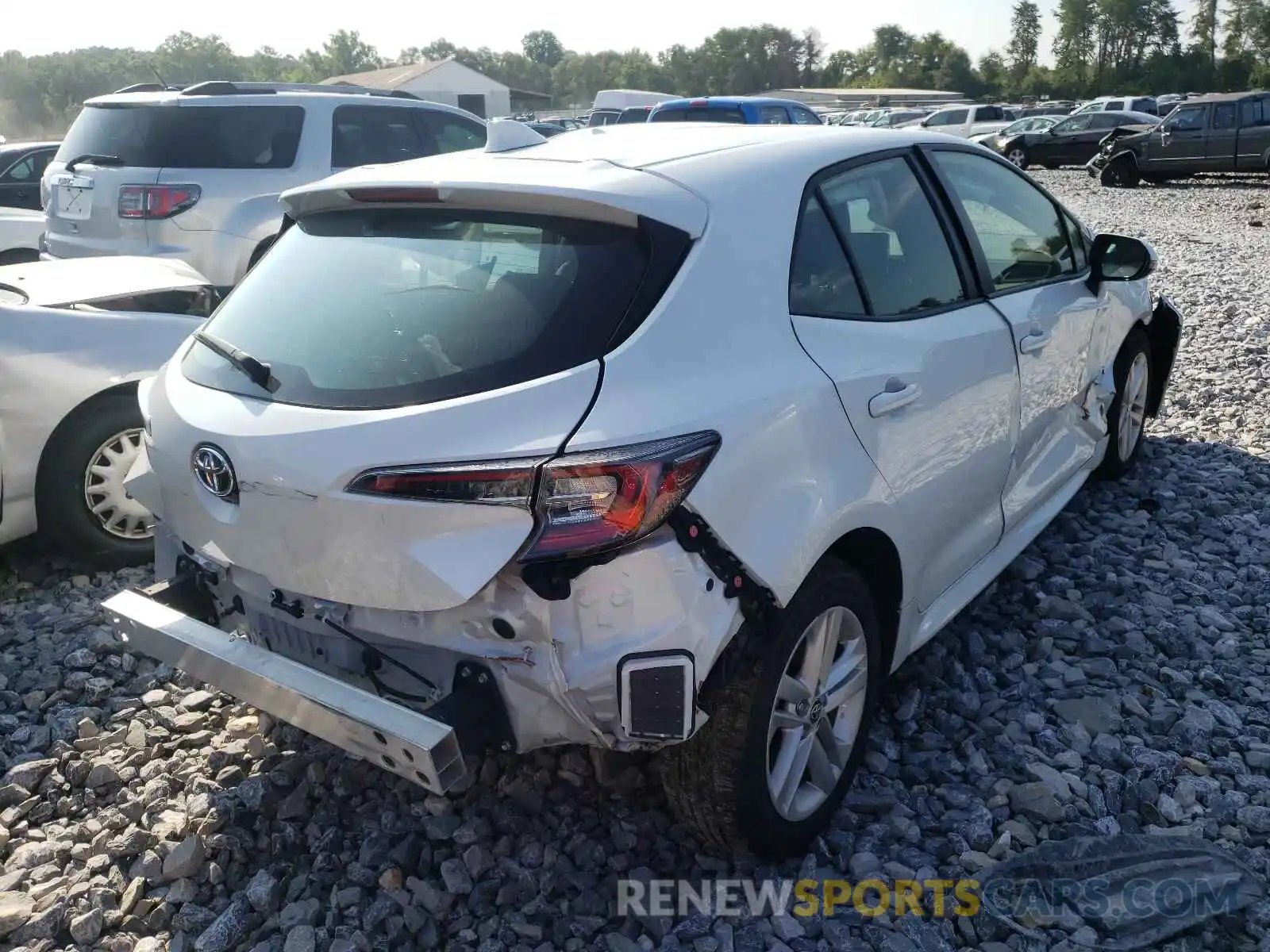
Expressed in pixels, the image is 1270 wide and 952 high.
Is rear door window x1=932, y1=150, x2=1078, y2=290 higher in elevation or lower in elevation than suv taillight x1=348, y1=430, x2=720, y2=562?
higher

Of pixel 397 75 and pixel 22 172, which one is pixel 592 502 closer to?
pixel 22 172

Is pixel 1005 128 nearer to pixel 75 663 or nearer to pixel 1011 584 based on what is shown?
pixel 1011 584

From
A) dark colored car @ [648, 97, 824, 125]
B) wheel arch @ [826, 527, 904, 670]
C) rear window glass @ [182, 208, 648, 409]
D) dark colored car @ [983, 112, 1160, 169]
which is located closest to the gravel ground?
wheel arch @ [826, 527, 904, 670]

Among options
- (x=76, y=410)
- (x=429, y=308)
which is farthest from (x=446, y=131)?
(x=429, y=308)

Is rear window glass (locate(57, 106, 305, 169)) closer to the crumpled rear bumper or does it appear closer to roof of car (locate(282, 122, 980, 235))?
roof of car (locate(282, 122, 980, 235))

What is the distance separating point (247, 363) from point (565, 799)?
4.77ft

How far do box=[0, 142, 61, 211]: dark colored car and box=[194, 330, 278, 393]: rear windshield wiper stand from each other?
11.1 meters

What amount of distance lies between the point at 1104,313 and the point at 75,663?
4.13 metres

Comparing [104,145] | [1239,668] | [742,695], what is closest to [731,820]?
[742,695]

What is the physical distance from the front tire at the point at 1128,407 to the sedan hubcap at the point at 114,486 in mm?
4172

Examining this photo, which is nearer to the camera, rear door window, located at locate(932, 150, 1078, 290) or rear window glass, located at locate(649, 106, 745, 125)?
rear door window, located at locate(932, 150, 1078, 290)

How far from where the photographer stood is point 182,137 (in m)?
7.24

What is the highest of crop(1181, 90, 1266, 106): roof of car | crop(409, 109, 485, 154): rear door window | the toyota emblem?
crop(1181, 90, 1266, 106): roof of car

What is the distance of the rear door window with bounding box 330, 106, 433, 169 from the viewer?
7.93 metres
